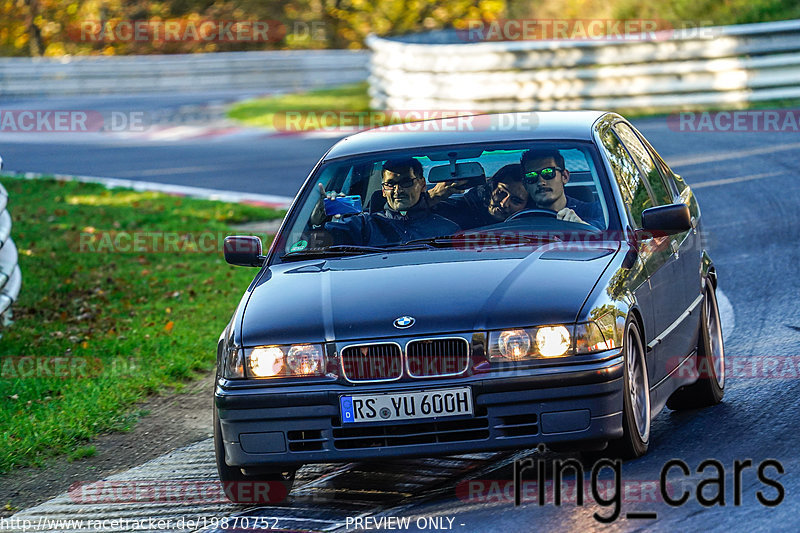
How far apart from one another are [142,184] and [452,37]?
464 inches

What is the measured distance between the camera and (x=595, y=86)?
2017 cm

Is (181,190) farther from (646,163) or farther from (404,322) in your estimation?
(404,322)

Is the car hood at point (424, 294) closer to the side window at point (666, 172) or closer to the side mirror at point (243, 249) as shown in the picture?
the side mirror at point (243, 249)

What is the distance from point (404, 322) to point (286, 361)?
0.52 m

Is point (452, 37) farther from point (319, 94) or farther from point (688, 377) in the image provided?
point (688, 377)

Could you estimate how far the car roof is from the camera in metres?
6.79

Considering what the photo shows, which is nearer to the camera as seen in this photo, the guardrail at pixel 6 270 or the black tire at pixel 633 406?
the black tire at pixel 633 406

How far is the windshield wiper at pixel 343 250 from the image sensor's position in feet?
20.8

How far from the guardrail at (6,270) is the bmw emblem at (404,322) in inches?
197

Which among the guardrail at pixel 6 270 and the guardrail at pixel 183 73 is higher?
the guardrail at pixel 6 270

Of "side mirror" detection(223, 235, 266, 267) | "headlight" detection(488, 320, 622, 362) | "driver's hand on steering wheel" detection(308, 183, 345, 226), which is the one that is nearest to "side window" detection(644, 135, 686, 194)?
"driver's hand on steering wheel" detection(308, 183, 345, 226)
